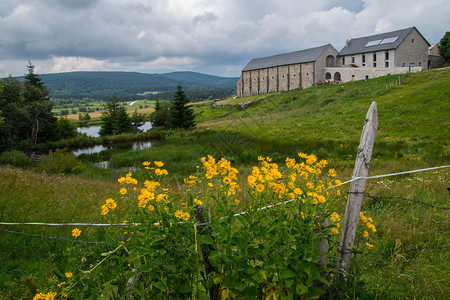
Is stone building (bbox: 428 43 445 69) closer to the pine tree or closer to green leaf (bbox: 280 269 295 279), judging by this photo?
the pine tree

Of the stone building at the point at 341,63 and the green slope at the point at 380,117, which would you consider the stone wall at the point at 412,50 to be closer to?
the stone building at the point at 341,63

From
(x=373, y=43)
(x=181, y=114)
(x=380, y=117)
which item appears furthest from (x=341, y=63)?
(x=380, y=117)

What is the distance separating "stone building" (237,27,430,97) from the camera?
160 ft

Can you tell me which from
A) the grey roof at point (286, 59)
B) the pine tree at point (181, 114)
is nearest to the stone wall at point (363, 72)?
the grey roof at point (286, 59)

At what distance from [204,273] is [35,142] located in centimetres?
4411

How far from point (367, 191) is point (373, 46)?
56.1m

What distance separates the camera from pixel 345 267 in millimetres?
2543

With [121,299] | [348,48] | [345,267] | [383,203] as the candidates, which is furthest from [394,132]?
[348,48]

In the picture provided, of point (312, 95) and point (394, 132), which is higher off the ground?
point (312, 95)

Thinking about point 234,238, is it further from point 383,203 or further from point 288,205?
point 383,203

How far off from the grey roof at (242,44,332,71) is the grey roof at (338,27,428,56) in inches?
187

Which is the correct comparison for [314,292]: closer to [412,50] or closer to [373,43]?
[412,50]

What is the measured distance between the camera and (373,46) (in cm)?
5231

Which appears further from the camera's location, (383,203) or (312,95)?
(312,95)
